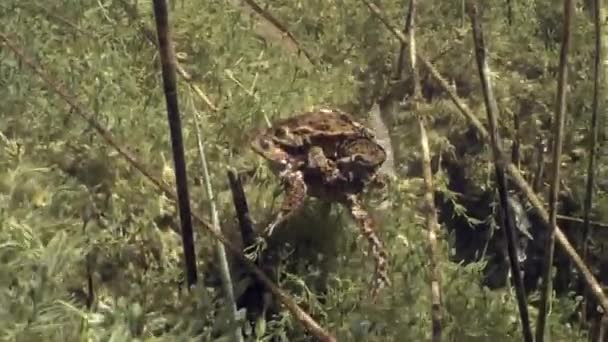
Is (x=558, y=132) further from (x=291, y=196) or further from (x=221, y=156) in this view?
(x=221, y=156)

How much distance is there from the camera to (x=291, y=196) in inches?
102

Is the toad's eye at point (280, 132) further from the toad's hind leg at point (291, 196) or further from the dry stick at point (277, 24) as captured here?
the dry stick at point (277, 24)

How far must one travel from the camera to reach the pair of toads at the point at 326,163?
2604 mm

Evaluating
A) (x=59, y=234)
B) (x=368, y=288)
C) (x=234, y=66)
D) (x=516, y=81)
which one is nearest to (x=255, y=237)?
(x=368, y=288)

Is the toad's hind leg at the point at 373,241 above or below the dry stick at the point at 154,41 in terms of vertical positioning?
below

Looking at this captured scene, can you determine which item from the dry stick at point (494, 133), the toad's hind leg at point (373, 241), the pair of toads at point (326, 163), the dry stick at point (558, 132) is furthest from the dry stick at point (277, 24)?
the dry stick at point (558, 132)

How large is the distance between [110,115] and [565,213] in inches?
63.6

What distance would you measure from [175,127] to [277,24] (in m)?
1.55

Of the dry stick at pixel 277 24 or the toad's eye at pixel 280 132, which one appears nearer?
the toad's eye at pixel 280 132

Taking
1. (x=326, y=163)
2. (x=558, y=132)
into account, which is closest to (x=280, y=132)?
(x=326, y=163)

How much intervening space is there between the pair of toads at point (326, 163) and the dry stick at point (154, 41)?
0.44m

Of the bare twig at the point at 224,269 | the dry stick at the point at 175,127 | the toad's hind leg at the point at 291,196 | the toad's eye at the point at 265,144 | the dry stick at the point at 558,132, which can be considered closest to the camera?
the dry stick at the point at 558,132

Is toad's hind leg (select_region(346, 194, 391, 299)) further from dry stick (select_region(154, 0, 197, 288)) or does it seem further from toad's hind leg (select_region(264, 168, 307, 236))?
dry stick (select_region(154, 0, 197, 288))

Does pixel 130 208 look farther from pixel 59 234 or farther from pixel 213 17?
pixel 213 17
